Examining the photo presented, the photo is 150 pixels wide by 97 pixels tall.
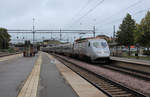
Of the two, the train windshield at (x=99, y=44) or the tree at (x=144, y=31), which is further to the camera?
the tree at (x=144, y=31)

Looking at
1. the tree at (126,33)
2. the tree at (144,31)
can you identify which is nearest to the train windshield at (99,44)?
the tree at (144,31)

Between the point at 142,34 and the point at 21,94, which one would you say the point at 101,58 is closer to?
the point at 21,94

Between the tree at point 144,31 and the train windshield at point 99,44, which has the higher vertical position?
the tree at point 144,31

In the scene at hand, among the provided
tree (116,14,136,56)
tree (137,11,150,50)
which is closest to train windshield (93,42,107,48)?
tree (137,11,150,50)

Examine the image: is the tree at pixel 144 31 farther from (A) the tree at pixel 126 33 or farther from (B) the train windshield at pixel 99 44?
(B) the train windshield at pixel 99 44

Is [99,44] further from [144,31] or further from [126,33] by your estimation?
[126,33]

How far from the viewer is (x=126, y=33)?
162 feet

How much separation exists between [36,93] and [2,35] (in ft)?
259

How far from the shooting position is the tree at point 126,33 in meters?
49.0

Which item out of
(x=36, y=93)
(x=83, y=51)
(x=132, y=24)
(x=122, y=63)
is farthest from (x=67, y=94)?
(x=132, y=24)

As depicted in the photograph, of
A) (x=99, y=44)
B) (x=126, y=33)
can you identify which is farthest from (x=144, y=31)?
(x=99, y=44)

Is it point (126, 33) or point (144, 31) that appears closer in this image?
point (144, 31)

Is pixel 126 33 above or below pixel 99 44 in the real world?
above

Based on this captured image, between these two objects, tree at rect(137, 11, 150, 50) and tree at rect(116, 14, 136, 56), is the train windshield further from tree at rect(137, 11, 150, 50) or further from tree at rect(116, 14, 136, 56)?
tree at rect(116, 14, 136, 56)
